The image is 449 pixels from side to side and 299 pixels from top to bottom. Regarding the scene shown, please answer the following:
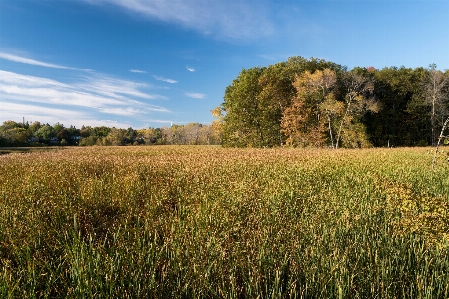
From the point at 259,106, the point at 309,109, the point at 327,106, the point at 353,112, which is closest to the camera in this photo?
the point at 327,106

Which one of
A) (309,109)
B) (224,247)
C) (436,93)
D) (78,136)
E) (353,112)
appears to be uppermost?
(436,93)

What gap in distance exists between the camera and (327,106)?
2811cm

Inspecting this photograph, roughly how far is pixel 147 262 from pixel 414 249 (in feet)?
8.75

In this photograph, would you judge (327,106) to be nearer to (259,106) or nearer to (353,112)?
(353,112)

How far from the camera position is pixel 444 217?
266cm

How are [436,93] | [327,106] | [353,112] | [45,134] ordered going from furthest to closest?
[45,134] < [436,93] < [353,112] < [327,106]

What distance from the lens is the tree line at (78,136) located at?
55.8 m

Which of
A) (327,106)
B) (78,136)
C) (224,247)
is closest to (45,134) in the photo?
(78,136)

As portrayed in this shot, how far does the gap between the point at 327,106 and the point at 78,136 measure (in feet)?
288

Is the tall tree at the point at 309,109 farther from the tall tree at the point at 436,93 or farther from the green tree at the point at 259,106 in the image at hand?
the tall tree at the point at 436,93

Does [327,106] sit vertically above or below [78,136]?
above

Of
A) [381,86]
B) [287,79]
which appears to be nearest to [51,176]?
[287,79]

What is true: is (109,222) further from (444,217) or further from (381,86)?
(381,86)

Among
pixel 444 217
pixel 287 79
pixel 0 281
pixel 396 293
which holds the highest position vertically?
pixel 287 79
